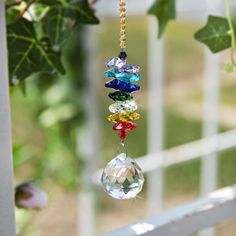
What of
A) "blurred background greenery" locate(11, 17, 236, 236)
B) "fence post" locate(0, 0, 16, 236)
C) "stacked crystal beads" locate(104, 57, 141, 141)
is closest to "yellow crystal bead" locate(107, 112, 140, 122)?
"stacked crystal beads" locate(104, 57, 141, 141)

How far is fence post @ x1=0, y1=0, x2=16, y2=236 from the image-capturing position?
538 mm

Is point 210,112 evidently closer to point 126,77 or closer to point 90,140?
point 90,140

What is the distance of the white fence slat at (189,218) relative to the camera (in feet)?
2.12

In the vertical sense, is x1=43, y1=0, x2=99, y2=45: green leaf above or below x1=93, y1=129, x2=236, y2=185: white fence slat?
above

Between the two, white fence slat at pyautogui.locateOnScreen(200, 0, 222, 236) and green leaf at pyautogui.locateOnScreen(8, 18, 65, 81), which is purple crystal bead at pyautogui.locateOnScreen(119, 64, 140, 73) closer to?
green leaf at pyautogui.locateOnScreen(8, 18, 65, 81)

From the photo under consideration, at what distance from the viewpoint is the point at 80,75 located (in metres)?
2.78

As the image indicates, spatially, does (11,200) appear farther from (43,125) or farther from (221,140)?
(221,140)

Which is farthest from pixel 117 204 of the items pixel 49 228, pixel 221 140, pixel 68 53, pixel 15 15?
pixel 15 15

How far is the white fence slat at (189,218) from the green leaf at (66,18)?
25 cm

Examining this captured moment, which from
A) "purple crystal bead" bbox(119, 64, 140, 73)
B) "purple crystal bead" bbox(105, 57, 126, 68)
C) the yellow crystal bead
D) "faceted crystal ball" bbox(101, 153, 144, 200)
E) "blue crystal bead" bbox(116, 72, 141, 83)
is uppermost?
"purple crystal bead" bbox(105, 57, 126, 68)

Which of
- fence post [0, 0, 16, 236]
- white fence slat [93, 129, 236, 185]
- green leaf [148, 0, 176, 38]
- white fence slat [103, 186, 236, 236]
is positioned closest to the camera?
fence post [0, 0, 16, 236]

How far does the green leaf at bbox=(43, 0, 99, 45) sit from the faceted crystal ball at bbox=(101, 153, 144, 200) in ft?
0.75

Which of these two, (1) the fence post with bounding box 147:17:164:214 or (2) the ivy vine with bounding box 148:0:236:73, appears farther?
(1) the fence post with bounding box 147:17:164:214

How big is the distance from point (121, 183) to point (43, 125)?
248cm
